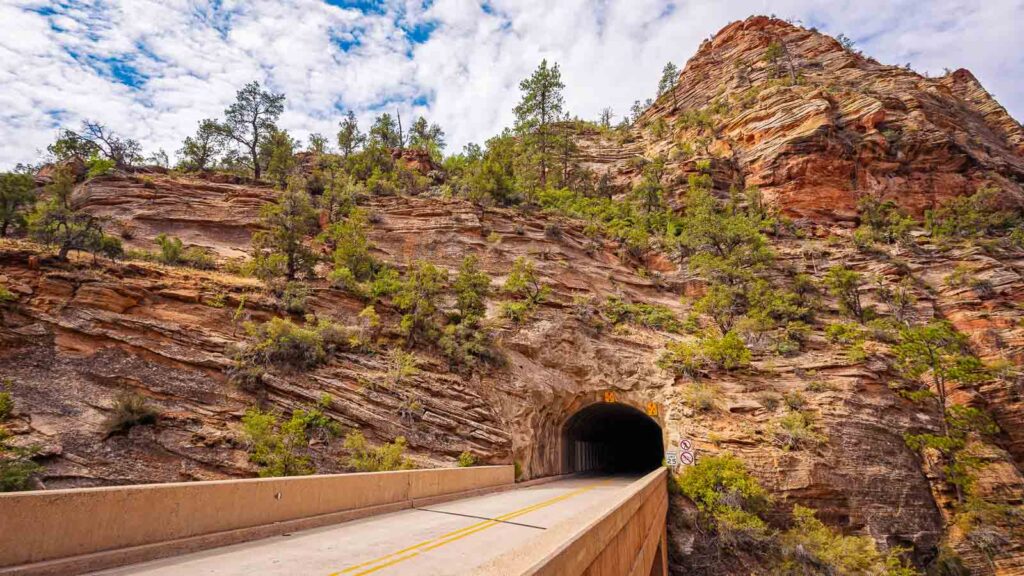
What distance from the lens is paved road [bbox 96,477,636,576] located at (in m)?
6.26

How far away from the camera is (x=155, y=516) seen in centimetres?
652

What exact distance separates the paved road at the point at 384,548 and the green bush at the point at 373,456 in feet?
16.7

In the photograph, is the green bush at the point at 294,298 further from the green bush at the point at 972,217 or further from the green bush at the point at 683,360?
the green bush at the point at 972,217

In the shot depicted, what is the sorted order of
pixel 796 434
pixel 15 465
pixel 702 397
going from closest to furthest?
1. pixel 15 465
2. pixel 796 434
3. pixel 702 397

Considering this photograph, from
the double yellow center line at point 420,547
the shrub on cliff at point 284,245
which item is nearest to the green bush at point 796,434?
the double yellow center line at point 420,547

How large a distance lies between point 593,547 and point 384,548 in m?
3.69

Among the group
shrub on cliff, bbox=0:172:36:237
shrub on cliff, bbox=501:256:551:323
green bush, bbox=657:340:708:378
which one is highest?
shrub on cliff, bbox=0:172:36:237

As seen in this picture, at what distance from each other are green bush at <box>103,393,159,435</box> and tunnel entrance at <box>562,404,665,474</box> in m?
22.7

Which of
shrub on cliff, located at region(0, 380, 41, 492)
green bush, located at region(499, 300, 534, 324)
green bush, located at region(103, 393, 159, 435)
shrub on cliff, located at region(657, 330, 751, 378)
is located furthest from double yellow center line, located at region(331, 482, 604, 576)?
shrub on cliff, located at region(657, 330, 751, 378)

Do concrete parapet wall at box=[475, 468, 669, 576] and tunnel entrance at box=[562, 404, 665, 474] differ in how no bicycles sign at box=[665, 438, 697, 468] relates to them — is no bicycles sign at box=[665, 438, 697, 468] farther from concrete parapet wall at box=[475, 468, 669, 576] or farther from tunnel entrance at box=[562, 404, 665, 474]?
concrete parapet wall at box=[475, 468, 669, 576]

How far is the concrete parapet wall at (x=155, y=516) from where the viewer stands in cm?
514

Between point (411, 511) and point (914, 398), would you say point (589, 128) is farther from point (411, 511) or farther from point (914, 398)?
point (411, 511)

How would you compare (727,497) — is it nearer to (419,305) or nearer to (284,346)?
(419,305)

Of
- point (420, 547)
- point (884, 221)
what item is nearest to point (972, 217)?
point (884, 221)
